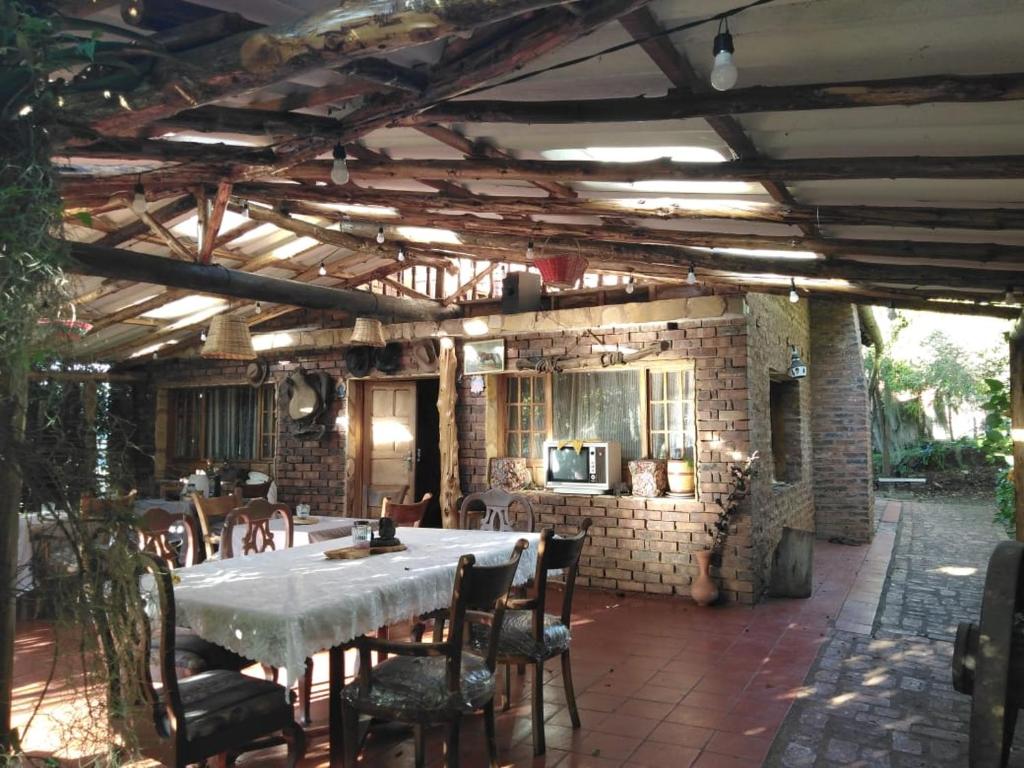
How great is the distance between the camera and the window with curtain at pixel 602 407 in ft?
22.2

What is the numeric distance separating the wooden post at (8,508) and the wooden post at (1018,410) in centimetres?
529

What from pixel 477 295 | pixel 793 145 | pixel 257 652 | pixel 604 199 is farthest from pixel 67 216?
pixel 477 295

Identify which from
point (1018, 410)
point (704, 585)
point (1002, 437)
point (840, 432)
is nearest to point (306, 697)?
point (704, 585)

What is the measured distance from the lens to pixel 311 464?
8.45 m

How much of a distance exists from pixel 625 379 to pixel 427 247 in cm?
225

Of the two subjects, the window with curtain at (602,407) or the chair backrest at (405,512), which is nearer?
the chair backrest at (405,512)

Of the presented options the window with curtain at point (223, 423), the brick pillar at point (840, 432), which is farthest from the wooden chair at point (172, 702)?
the brick pillar at point (840, 432)

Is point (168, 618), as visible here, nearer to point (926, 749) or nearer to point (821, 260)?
point (926, 749)

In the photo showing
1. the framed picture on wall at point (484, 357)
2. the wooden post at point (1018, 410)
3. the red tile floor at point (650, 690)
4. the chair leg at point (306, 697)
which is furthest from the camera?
the framed picture on wall at point (484, 357)

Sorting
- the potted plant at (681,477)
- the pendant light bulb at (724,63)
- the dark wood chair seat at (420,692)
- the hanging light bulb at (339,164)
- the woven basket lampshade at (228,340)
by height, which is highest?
the hanging light bulb at (339,164)

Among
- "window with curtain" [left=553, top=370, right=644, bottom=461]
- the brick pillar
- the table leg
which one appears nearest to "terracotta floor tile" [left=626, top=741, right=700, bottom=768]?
the table leg

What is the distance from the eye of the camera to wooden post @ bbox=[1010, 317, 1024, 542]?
189 inches

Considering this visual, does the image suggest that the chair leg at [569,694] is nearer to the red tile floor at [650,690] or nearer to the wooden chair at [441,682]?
the red tile floor at [650,690]

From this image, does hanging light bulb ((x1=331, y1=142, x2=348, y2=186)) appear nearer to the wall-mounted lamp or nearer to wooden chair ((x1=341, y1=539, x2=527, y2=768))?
wooden chair ((x1=341, y1=539, x2=527, y2=768))
